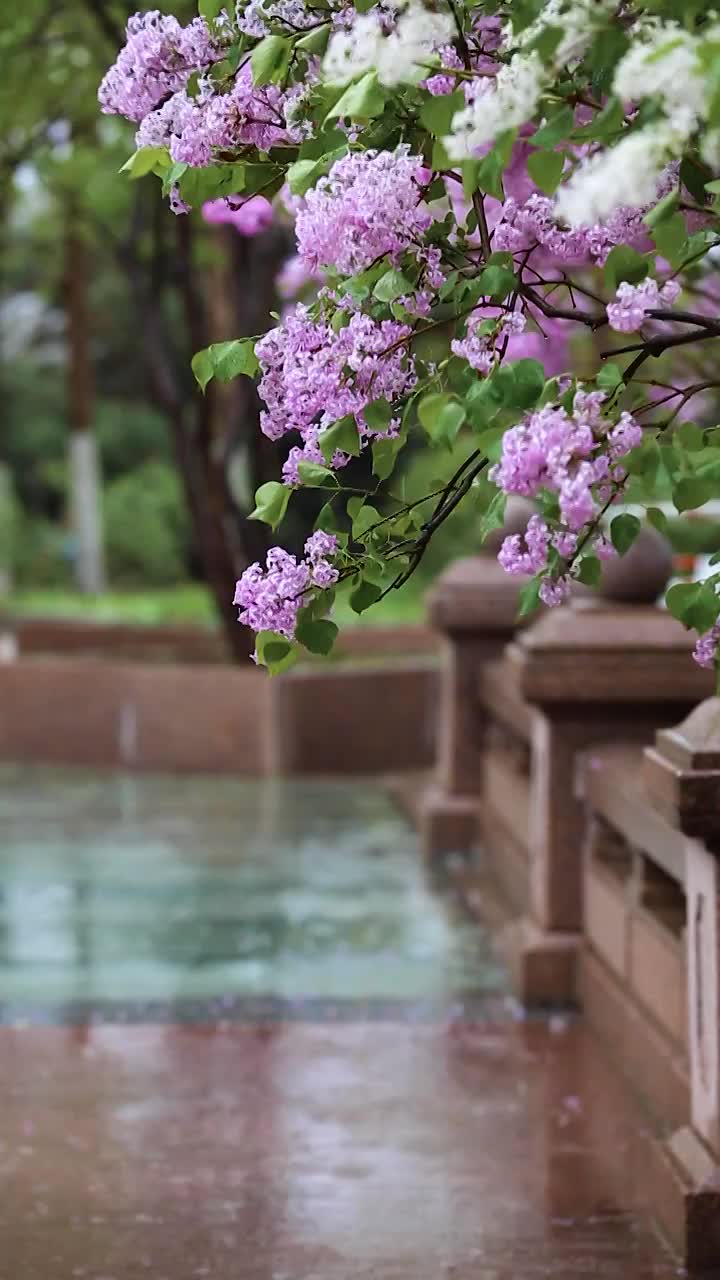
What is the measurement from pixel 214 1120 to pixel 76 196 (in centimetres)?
1278

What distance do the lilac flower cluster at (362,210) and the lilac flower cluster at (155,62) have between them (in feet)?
1.39

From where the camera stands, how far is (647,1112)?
19.9 ft

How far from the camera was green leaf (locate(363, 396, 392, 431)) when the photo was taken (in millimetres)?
3385

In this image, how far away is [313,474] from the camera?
3436mm

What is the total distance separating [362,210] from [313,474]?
0.47 meters

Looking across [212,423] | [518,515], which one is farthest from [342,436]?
[212,423]

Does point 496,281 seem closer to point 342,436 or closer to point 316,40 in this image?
point 342,436

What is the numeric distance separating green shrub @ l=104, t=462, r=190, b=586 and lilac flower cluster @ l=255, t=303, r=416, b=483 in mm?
26429

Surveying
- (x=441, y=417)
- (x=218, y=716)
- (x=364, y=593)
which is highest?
(x=441, y=417)

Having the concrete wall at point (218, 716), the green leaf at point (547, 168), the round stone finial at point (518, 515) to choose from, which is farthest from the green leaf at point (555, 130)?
the concrete wall at point (218, 716)

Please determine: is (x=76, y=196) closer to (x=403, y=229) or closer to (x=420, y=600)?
(x=420, y=600)

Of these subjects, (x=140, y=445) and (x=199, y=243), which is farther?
(x=140, y=445)

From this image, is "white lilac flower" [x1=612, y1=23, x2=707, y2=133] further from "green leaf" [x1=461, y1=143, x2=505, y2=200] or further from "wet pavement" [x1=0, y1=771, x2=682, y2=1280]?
"wet pavement" [x1=0, y1=771, x2=682, y2=1280]

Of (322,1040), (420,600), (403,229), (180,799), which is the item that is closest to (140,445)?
(420,600)
